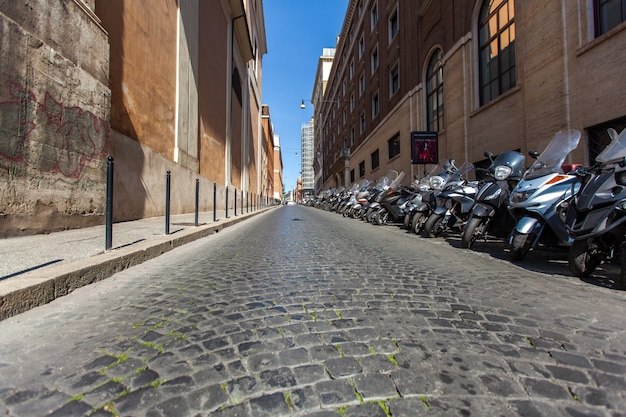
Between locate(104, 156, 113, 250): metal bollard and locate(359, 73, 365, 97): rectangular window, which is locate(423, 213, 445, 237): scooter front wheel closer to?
locate(104, 156, 113, 250): metal bollard

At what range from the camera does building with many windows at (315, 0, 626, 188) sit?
305 inches

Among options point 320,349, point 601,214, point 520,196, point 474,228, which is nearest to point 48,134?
→ point 320,349

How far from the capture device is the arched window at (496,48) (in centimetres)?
1101

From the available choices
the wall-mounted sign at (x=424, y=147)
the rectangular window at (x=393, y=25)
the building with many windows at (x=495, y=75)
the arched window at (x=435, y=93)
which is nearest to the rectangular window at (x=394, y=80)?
the building with many windows at (x=495, y=75)

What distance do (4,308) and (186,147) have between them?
1199 cm

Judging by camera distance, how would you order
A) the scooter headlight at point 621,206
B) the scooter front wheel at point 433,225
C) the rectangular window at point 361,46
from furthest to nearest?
1. the rectangular window at point 361,46
2. the scooter front wheel at point 433,225
3. the scooter headlight at point 621,206

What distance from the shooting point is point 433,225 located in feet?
24.1

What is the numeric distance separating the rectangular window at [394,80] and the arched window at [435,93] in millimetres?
4685

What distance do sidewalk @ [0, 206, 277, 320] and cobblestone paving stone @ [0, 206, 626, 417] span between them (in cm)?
14

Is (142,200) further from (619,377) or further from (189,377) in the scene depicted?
(619,377)

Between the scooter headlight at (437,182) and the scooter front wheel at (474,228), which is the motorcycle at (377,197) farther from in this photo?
the scooter front wheel at (474,228)

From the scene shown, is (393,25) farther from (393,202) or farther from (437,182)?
(437,182)

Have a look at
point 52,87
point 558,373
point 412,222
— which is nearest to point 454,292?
point 558,373

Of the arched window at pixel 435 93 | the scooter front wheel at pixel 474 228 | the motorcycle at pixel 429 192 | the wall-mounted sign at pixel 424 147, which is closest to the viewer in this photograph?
the scooter front wheel at pixel 474 228
